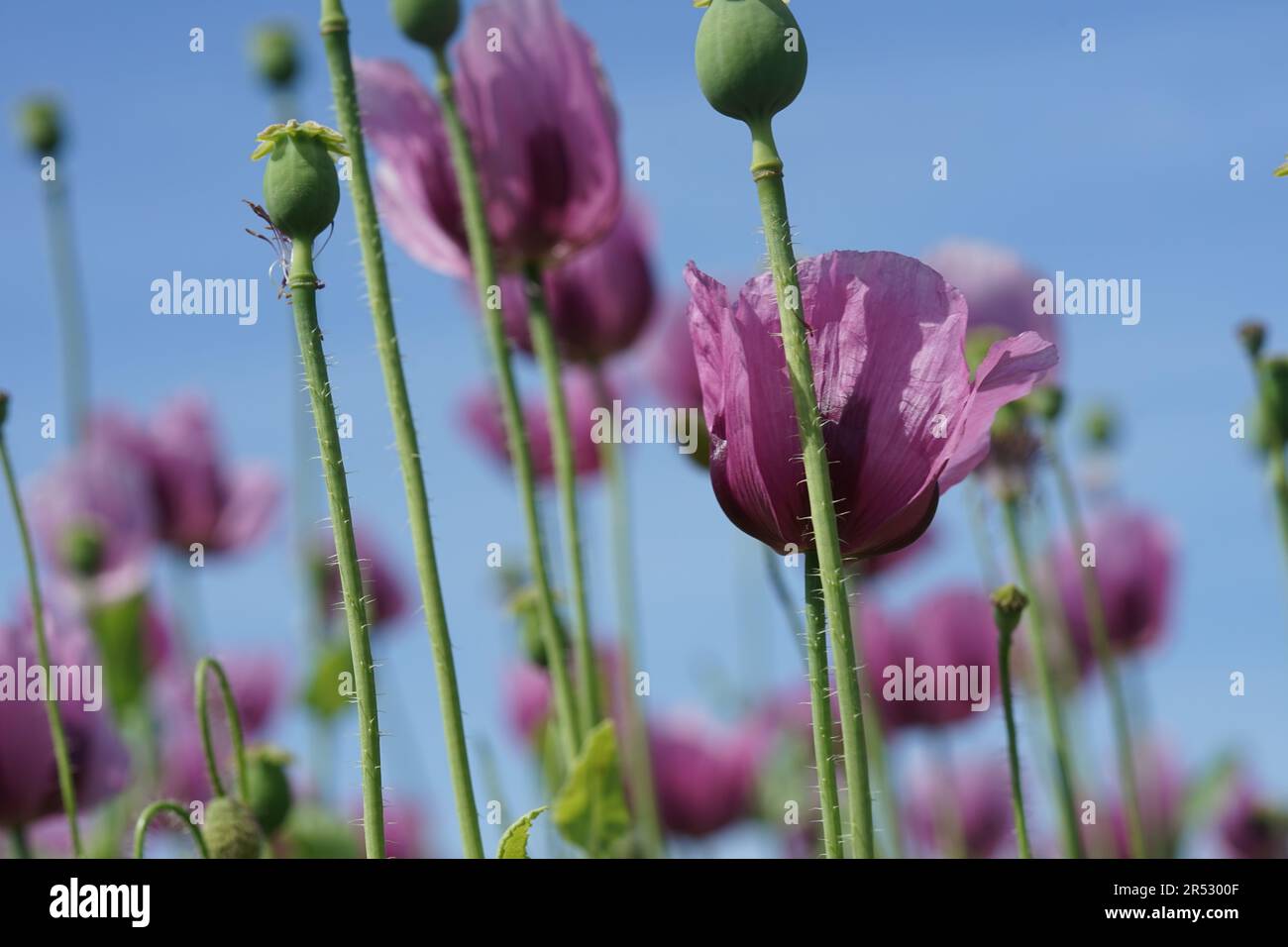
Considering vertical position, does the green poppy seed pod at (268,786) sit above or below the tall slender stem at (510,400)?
below

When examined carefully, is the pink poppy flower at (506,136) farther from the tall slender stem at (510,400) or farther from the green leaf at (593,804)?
the green leaf at (593,804)

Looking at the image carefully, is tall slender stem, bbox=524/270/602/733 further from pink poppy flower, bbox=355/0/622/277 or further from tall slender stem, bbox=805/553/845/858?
tall slender stem, bbox=805/553/845/858

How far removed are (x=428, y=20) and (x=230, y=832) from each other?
659mm

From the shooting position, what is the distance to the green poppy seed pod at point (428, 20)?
127 cm

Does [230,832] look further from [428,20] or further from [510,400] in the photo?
[428,20]

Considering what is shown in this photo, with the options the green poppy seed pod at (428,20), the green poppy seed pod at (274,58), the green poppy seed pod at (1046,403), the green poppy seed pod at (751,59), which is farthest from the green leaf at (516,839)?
the green poppy seed pod at (274,58)

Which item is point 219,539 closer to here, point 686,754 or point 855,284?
point 686,754

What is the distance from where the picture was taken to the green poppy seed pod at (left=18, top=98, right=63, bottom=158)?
93.4 inches

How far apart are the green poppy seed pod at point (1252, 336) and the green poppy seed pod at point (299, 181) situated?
88cm

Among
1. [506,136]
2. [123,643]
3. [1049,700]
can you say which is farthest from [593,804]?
[123,643]

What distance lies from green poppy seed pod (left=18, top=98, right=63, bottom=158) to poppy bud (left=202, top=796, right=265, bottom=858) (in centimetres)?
167

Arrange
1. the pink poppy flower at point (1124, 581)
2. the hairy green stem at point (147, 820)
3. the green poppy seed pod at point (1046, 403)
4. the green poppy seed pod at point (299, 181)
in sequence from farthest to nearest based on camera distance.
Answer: the pink poppy flower at point (1124, 581), the green poppy seed pod at point (1046, 403), the hairy green stem at point (147, 820), the green poppy seed pod at point (299, 181)

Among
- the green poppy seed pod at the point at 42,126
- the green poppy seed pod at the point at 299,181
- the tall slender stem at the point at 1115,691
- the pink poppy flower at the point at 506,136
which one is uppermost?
the green poppy seed pod at the point at 42,126

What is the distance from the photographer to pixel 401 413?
2.81 feet
